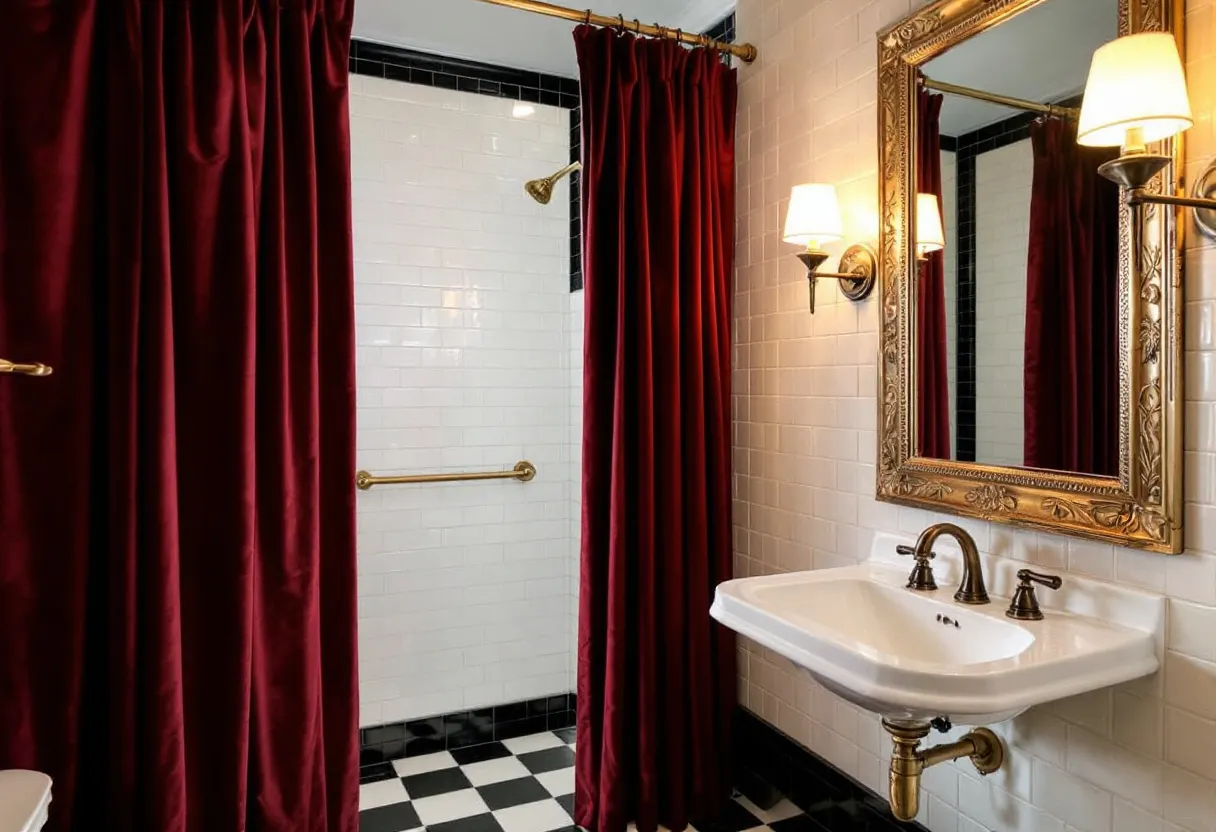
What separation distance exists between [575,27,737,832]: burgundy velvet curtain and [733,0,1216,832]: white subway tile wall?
137mm

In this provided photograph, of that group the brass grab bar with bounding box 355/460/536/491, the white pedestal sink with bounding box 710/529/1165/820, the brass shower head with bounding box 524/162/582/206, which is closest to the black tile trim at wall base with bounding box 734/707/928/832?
the white pedestal sink with bounding box 710/529/1165/820

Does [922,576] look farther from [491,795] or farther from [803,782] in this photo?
[491,795]

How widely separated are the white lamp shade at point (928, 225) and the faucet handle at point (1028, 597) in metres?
0.74

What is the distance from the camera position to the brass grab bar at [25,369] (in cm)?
163

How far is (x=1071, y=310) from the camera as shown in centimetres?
156

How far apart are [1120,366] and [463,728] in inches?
94.2

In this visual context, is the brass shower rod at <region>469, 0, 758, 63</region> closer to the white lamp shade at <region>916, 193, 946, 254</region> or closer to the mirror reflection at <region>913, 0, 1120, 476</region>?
the mirror reflection at <region>913, 0, 1120, 476</region>

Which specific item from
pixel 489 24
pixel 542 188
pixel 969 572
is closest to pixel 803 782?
pixel 969 572

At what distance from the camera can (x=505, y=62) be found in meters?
3.01

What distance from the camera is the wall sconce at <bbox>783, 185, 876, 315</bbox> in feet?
6.66

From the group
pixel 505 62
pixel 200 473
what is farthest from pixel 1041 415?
A: pixel 505 62

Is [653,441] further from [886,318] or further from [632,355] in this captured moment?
[886,318]

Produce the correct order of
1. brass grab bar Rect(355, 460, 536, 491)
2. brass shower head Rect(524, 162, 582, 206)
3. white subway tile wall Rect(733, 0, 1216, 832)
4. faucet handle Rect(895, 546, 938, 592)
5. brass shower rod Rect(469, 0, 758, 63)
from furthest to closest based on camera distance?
brass shower head Rect(524, 162, 582, 206), brass grab bar Rect(355, 460, 536, 491), brass shower rod Rect(469, 0, 758, 63), faucet handle Rect(895, 546, 938, 592), white subway tile wall Rect(733, 0, 1216, 832)

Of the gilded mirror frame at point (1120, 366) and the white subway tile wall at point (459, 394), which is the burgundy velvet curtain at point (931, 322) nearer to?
the gilded mirror frame at point (1120, 366)
